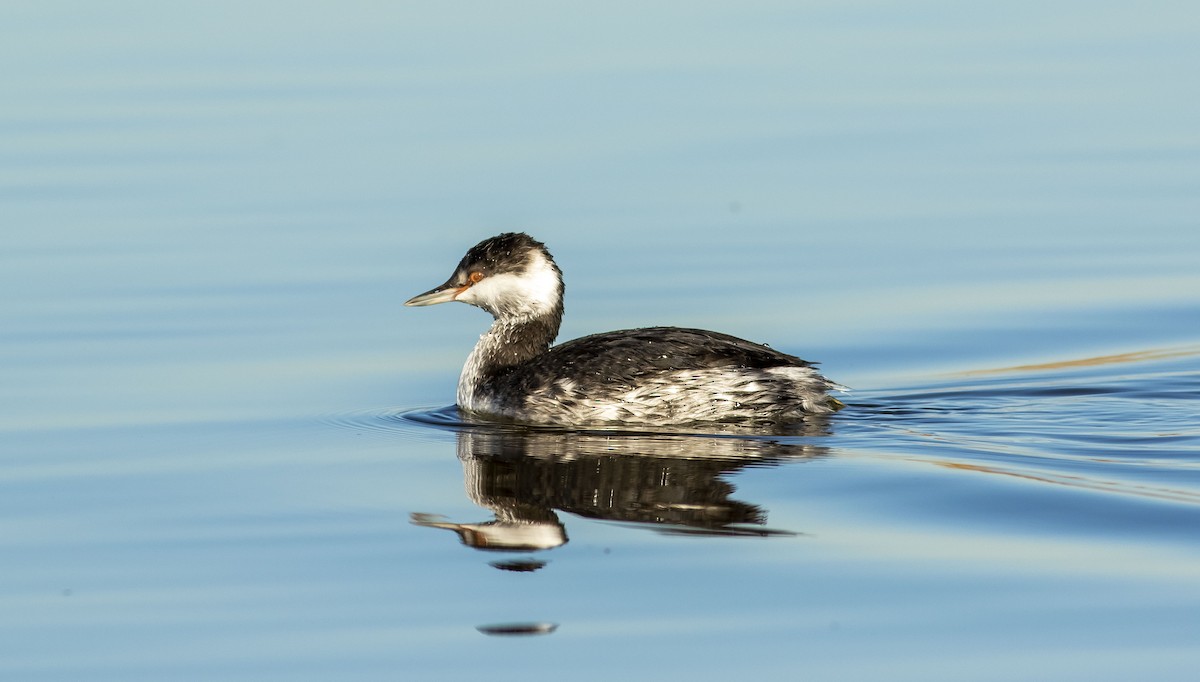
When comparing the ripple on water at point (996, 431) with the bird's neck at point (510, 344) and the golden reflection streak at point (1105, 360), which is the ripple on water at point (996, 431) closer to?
the golden reflection streak at point (1105, 360)

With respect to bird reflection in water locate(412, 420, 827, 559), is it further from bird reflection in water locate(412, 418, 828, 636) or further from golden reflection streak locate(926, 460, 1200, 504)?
golden reflection streak locate(926, 460, 1200, 504)

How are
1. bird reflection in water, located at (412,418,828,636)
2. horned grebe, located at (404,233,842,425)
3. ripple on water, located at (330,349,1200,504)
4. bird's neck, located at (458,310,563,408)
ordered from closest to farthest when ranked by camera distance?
bird reflection in water, located at (412,418,828,636) → ripple on water, located at (330,349,1200,504) → horned grebe, located at (404,233,842,425) → bird's neck, located at (458,310,563,408)

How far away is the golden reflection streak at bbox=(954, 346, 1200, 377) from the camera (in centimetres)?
1079

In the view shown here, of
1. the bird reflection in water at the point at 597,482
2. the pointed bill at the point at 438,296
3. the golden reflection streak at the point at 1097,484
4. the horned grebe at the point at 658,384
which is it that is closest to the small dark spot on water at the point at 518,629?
the bird reflection in water at the point at 597,482

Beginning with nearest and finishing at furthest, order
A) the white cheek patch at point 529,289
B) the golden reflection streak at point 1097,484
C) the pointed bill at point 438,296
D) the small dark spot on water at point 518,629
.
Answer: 1. the small dark spot on water at point 518,629
2. the golden reflection streak at point 1097,484
3. the white cheek patch at point 529,289
4. the pointed bill at point 438,296

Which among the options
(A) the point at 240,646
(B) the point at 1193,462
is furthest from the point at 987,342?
(A) the point at 240,646

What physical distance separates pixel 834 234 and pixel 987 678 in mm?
8232

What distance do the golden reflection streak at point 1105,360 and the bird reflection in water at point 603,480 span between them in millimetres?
1579

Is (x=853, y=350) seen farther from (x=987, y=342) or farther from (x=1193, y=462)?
(x=1193, y=462)

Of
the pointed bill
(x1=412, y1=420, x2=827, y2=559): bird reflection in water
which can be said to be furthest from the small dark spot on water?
the pointed bill

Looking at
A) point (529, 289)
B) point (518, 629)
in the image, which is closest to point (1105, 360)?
point (529, 289)

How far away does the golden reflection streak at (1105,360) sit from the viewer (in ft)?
35.4

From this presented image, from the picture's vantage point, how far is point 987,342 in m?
11.4

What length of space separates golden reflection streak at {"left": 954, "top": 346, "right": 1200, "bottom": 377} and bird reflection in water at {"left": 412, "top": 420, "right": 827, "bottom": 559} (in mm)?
1579
